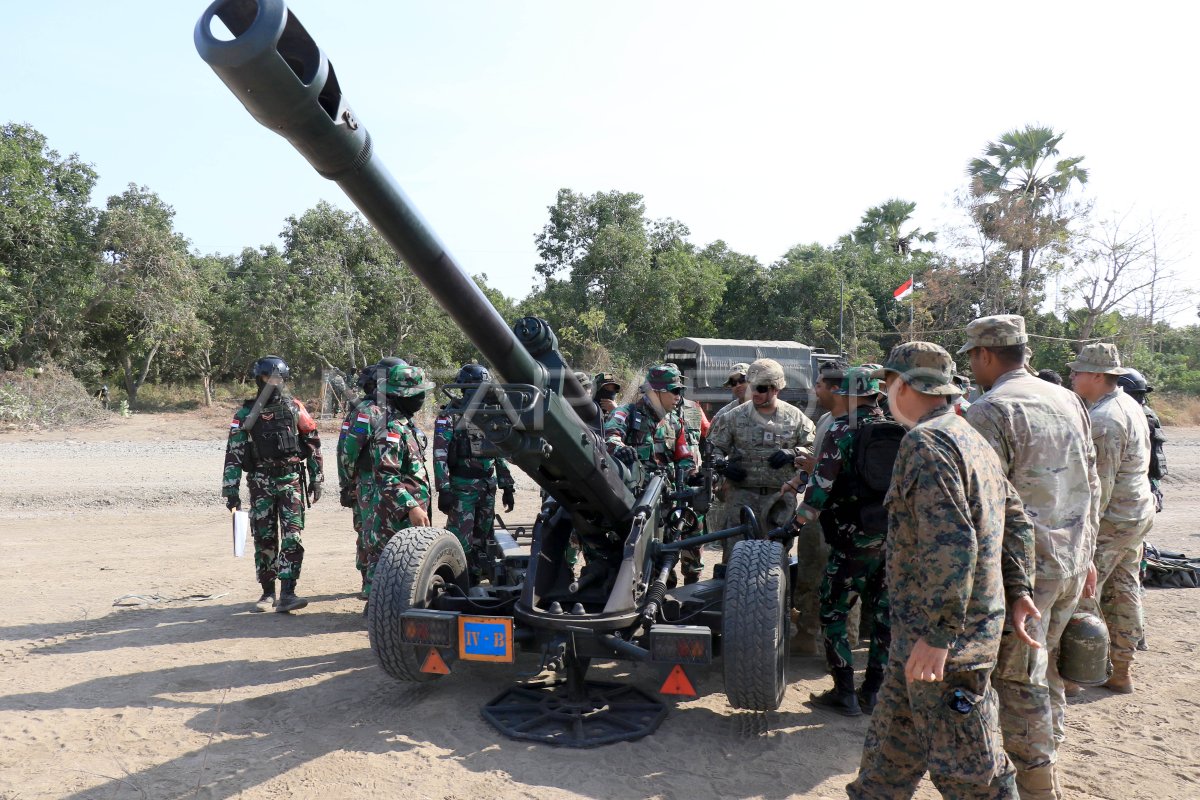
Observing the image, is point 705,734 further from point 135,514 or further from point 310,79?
point 135,514

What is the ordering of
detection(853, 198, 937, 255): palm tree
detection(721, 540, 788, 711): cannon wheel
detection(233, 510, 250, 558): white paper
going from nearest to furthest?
1. detection(721, 540, 788, 711): cannon wheel
2. detection(233, 510, 250, 558): white paper
3. detection(853, 198, 937, 255): palm tree

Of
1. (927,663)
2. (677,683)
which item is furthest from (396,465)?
(927,663)

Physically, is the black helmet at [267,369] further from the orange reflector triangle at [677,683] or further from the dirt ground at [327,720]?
A: the orange reflector triangle at [677,683]

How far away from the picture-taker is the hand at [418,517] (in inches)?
234

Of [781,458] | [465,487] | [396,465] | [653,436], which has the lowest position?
[465,487]

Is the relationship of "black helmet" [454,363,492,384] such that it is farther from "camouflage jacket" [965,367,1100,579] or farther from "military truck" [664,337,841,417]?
"military truck" [664,337,841,417]

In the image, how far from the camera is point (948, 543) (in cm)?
280

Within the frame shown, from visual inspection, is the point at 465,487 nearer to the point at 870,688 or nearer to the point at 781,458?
the point at 781,458

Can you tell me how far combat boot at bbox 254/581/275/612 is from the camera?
684 cm

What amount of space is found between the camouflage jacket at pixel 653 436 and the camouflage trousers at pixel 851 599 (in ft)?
7.75

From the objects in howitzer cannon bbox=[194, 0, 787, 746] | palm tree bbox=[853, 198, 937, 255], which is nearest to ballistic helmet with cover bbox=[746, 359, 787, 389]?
howitzer cannon bbox=[194, 0, 787, 746]

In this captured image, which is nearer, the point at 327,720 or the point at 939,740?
the point at 939,740

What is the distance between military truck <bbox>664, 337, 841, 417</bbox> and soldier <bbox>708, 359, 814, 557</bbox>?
12319mm

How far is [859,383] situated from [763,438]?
1.67 m
